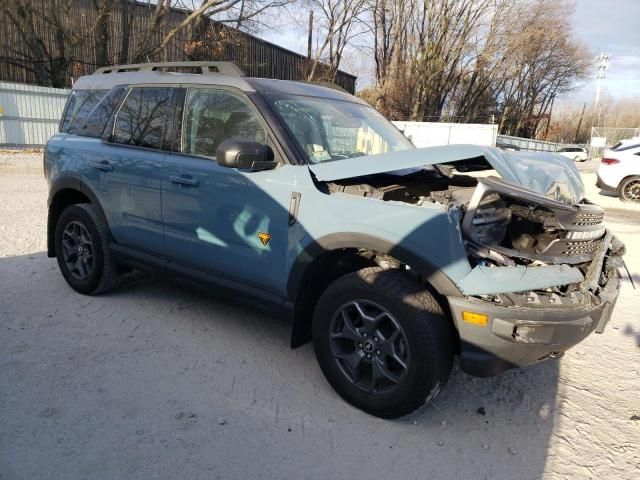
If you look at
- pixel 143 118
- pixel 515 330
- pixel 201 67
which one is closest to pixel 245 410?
pixel 515 330

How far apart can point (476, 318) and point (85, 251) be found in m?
3.58

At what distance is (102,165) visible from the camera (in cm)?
421

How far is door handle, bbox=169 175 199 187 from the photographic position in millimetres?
3525

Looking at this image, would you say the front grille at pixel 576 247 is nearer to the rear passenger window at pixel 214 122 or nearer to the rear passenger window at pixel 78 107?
the rear passenger window at pixel 214 122

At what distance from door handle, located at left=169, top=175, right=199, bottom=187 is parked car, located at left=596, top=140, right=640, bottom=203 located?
12339 mm

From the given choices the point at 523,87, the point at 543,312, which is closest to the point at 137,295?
the point at 543,312

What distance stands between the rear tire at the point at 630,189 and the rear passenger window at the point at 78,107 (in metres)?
12.5

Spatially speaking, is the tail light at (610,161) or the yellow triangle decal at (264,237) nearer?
the yellow triangle decal at (264,237)

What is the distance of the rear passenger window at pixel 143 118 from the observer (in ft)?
12.8

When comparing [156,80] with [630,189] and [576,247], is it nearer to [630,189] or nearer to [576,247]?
[576,247]

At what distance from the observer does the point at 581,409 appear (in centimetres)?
313

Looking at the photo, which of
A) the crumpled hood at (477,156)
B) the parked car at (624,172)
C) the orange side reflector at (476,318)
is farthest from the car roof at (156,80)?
the parked car at (624,172)

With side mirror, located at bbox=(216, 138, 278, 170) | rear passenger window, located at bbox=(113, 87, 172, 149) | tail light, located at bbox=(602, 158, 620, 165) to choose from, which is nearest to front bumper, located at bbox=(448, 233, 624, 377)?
side mirror, located at bbox=(216, 138, 278, 170)

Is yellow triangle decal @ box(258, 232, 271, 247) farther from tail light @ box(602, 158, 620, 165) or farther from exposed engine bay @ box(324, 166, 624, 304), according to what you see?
tail light @ box(602, 158, 620, 165)
